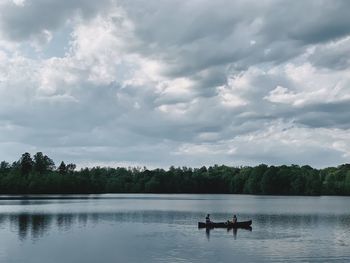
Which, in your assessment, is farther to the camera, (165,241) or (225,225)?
(225,225)

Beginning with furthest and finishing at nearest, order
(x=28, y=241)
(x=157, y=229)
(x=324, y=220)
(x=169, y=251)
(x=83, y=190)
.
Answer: (x=83, y=190) < (x=324, y=220) < (x=157, y=229) < (x=28, y=241) < (x=169, y=251)

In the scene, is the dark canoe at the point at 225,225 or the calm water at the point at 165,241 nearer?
the calm water at the point at 165,241

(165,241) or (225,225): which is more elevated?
(225,225)

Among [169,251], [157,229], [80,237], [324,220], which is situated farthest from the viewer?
[324,220]

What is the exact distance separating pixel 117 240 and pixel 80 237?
4.43 metres

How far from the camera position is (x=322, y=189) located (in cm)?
19938

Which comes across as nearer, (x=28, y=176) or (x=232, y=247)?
(x=232, y=247)

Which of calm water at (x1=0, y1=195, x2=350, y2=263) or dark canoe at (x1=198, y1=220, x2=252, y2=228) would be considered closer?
calm water at (x1=0, y1=195, x2=350, y2=263)

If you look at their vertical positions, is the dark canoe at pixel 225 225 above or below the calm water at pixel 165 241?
above

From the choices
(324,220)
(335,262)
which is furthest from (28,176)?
(335,262)

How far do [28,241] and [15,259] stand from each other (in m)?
9.91

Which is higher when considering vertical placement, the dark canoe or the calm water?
the dark canoe

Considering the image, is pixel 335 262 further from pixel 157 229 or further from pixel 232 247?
pixel 157 229

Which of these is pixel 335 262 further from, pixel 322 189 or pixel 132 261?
pixel 322 189
